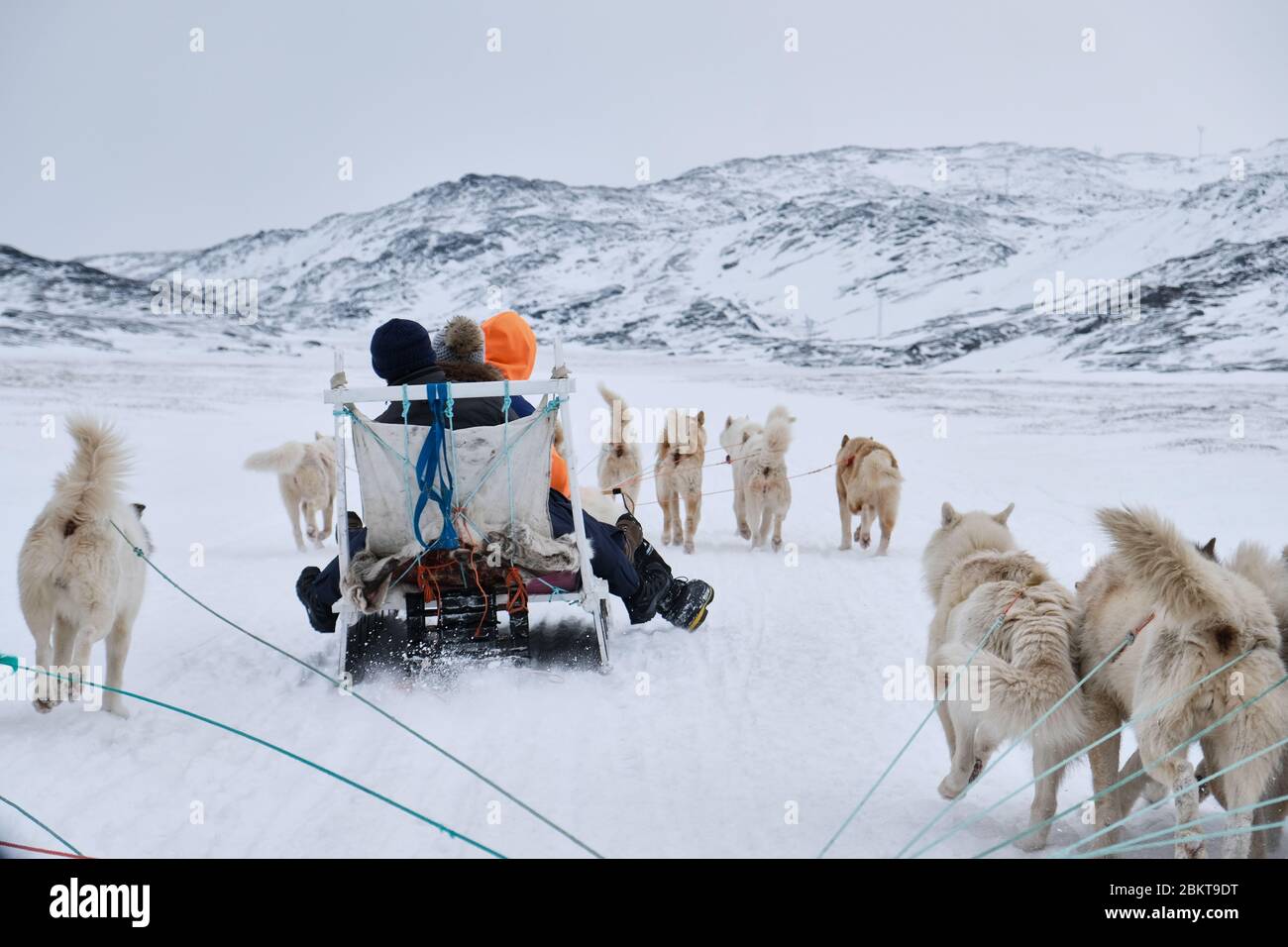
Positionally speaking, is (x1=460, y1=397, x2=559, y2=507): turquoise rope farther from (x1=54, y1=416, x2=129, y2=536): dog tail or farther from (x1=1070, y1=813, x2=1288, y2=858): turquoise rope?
(x1=1070, y1=813, x2=1288, y2=858): turquoise rope

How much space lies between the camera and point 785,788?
108 inches

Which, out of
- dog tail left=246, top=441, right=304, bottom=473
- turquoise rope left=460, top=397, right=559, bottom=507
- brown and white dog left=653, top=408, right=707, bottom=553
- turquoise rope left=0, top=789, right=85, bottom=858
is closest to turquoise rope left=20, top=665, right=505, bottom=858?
turquoise rope left=0, top=789, right=85, bottom=858

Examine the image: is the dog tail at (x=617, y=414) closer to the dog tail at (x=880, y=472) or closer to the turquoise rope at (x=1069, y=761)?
the dog tail at (x=880, y=472)

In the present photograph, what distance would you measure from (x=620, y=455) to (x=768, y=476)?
1.01 m

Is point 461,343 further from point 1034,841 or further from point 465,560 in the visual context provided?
point 1034,841

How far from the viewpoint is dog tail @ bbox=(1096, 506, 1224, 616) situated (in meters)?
2.08

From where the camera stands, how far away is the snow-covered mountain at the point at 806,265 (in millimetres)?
30812

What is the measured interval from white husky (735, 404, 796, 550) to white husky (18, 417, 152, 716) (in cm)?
381

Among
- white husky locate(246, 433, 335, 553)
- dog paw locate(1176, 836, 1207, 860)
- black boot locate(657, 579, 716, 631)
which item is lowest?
dog paw locate(1176, 836, 1207, 860)

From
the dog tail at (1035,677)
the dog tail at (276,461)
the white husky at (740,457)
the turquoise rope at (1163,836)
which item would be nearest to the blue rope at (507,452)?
the dog tail at (1035,677)

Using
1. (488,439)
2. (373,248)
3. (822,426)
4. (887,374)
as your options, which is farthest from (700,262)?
(488,439)

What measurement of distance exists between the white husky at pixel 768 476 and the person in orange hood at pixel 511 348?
217cm
